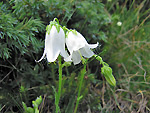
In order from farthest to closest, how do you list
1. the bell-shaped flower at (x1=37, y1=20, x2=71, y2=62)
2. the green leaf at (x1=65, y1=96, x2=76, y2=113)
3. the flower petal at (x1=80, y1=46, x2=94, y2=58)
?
1. the green leaf at (x1=65, y1=96, x2=76, y2=113)
2. the flower petal at (x1=80, y1=46, x2=94, y2=58)
3. the bell-shaped flower at (x1=37, y1=20, x2=71, y2=62)

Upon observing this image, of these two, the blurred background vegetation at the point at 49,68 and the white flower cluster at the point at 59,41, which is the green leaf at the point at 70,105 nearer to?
the blurred background vegetation at the point at 49,68

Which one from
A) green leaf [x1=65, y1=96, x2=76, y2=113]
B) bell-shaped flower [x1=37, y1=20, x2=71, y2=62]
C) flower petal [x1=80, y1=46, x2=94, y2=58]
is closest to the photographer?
bell-shaped flower [x1=37, y1=20, x2=71, y2=62]

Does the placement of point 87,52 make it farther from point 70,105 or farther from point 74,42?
point 70,105

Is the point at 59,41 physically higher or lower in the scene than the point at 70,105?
higher

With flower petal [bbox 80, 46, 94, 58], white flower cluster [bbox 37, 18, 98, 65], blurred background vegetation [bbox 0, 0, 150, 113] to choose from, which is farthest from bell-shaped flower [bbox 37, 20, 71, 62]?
blurred background vegetation [bbox 0, 0, 150, 113]

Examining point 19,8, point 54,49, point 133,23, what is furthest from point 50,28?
point 133,23

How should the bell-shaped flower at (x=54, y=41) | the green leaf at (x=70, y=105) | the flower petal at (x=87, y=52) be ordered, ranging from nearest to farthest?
the bell-shaped flower at (x=54, y=41), the flower petal at (x=87, y=52), the green leaf at (x=70, y=105)

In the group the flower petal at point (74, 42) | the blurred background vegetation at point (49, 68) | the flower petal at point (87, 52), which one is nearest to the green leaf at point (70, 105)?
the blurred background vegetation at point (49, 68)

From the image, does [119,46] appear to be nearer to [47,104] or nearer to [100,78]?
[100,78]

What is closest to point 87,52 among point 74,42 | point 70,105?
point 74,42

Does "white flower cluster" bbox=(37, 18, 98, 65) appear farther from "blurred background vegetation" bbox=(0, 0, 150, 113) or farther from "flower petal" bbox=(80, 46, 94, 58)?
"blurred background vegetation" bbox=(0, 0, 150, 113)
